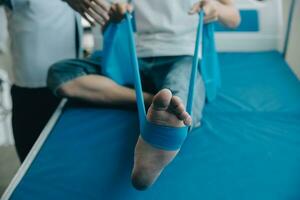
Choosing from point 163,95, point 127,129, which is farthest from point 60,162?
point 163,95

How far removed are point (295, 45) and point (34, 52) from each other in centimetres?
112

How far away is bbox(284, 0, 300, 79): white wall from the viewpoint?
1.66 metres

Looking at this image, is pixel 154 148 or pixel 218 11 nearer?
pixel 154 148

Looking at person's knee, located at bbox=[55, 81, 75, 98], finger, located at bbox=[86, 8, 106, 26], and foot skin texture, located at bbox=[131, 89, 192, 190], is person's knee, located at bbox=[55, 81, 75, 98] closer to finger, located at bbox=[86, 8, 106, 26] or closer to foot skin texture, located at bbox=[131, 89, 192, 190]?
finger, located at bbox=[86, 8, 106, 26]

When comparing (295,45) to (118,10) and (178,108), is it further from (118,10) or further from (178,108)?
(178,108)

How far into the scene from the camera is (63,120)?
1.23 metres

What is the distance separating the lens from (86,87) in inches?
49.7

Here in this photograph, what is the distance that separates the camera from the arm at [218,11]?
119 cm

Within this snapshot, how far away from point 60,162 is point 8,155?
857mm

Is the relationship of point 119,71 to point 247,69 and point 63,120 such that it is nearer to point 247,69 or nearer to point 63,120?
point 63,120

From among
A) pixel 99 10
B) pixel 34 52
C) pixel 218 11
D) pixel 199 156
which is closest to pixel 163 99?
pixel 199 156

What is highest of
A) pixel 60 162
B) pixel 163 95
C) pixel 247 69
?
pixel 163 95

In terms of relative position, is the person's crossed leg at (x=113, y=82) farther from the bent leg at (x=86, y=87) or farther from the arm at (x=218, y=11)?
the arm at (x=218, y=11)

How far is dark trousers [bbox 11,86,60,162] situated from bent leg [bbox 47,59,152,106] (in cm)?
18
